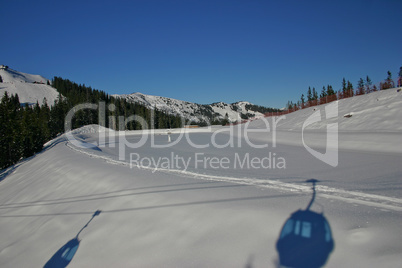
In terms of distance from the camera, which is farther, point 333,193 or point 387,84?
point 387,84

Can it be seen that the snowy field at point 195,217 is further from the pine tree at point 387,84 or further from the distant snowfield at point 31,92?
the distant snowfield at point 31,92

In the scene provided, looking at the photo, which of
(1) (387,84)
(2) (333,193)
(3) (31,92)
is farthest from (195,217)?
(3) (31,92)

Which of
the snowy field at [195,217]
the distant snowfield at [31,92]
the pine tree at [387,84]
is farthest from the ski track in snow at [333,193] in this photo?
the distant snowfield at [31,92]

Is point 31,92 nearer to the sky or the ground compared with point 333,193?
nearer to the sky

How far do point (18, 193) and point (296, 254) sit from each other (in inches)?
499

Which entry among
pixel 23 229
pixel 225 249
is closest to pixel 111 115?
pixel 23 229

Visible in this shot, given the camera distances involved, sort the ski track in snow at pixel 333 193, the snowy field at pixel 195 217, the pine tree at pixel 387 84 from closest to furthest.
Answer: the snowy field at pixel 195 217, the ski track in snow at pixel 333 193, the pine tree at pixel 387 84

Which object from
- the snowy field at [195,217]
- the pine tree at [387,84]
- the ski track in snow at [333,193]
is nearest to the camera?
the snowy field at [195,217]

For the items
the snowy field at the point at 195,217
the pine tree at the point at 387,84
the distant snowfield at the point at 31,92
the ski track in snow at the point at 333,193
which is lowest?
the snowy field at the point at 195,217

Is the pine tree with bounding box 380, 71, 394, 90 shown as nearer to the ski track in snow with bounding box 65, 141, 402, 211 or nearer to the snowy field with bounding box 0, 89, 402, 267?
the snowy field with bounding box 0, 89, 402, 267

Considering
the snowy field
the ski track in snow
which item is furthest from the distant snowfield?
the ski track in snow

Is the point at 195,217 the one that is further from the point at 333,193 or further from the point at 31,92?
the point at 31,92

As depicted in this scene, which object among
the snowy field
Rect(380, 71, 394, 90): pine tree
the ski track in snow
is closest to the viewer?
the snowy field

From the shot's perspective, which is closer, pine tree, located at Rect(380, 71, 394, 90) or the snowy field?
the snowy field
